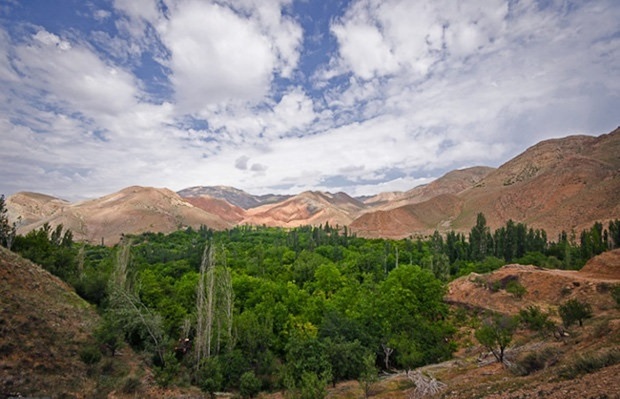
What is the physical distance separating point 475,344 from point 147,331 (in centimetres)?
2436

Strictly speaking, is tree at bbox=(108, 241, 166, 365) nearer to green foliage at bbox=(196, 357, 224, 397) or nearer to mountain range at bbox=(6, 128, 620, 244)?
green foliage at bbox=(196, 357, 224, 397)

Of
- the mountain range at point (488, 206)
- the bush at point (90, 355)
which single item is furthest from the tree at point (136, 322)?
the mountain range at point (488, 206)

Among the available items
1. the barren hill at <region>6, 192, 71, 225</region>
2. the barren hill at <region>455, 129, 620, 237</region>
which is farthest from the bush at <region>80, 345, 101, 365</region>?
the barren hill at <region>6, 192, 71, 225</region>

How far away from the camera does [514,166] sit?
16738cm

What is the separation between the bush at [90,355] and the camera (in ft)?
56.0

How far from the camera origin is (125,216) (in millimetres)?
140250

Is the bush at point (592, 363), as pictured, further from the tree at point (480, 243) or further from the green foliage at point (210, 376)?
the tree at point (480, 243)

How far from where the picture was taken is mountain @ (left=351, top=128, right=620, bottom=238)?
93.5 meters

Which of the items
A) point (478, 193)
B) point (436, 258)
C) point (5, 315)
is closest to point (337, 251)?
point (436, 258)

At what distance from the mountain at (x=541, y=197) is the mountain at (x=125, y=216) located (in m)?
83.0

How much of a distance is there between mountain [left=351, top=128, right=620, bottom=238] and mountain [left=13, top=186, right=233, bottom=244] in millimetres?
83026

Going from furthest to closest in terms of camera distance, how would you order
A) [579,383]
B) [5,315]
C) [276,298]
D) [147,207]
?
1. [147,207]
2. [276,298]
3. [5,315]
4. [579,383]

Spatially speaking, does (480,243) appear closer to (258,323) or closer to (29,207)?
(258,323)

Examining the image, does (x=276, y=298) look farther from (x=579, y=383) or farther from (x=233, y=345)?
(x=579, y=383)
